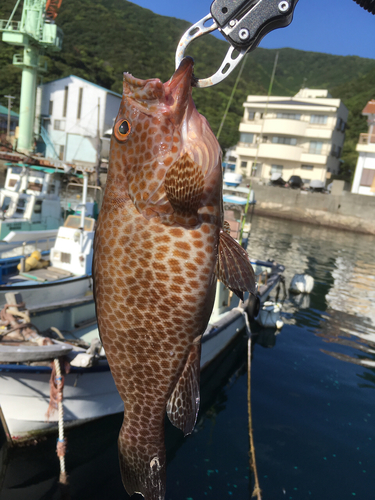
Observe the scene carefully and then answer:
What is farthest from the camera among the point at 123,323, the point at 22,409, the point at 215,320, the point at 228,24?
the point at 215,320

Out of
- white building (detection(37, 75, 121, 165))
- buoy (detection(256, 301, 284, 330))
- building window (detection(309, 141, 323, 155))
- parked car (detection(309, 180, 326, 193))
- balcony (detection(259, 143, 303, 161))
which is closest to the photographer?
buoy (detection(256, 301, 284, 330))

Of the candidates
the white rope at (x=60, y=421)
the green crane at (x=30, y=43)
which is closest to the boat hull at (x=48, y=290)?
the white rope at (x=60, y=421)

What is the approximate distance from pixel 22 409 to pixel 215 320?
236 inches

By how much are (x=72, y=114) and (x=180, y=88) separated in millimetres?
45901

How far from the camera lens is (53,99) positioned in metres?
43.9

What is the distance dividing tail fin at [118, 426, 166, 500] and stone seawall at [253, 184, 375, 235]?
148 ft

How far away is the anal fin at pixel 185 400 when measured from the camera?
84.8 inches

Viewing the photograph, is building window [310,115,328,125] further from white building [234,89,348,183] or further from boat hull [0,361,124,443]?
boat hull [0,361,124,443]

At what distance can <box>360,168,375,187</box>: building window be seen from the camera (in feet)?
157

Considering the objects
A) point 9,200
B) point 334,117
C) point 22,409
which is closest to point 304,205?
point 334,117

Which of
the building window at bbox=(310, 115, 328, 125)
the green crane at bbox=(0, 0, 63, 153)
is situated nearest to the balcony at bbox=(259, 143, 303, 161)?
the building window at bbox=(310, 115, 328, 125)

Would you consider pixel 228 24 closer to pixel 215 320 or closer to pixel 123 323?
pixel 123 323

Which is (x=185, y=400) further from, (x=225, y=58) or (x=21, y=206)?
(x=21, y=206)

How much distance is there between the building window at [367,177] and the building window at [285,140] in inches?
443
